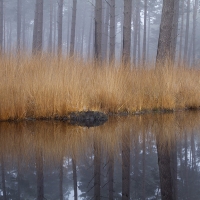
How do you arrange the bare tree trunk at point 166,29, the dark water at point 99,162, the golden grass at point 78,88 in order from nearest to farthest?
the dark water at point 99,162
the golden grass at point 78,88
the bare tree trunk at point 166,29

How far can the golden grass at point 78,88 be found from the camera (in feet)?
19.5

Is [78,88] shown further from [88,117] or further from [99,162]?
[99,162]

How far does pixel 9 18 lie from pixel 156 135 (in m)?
36.3

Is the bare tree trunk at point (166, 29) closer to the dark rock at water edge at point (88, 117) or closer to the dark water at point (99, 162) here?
the dark rock at water edge at point (88, 117)

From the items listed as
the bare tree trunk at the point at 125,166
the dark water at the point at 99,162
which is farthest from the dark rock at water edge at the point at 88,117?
the bare tree trunk at the point at 125,166

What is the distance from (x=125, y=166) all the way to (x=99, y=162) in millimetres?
299

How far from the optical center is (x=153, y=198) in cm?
268

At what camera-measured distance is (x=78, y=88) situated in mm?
6332

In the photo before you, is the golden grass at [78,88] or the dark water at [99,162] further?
the golden grass at [78,88]

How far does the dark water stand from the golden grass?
23.0 inches

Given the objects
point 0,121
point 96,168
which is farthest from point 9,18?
point 96,168

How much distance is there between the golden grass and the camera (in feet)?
19.5

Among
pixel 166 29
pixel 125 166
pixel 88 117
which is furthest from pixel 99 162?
pixel 166 29

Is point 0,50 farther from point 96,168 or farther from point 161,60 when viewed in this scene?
point 161,60
